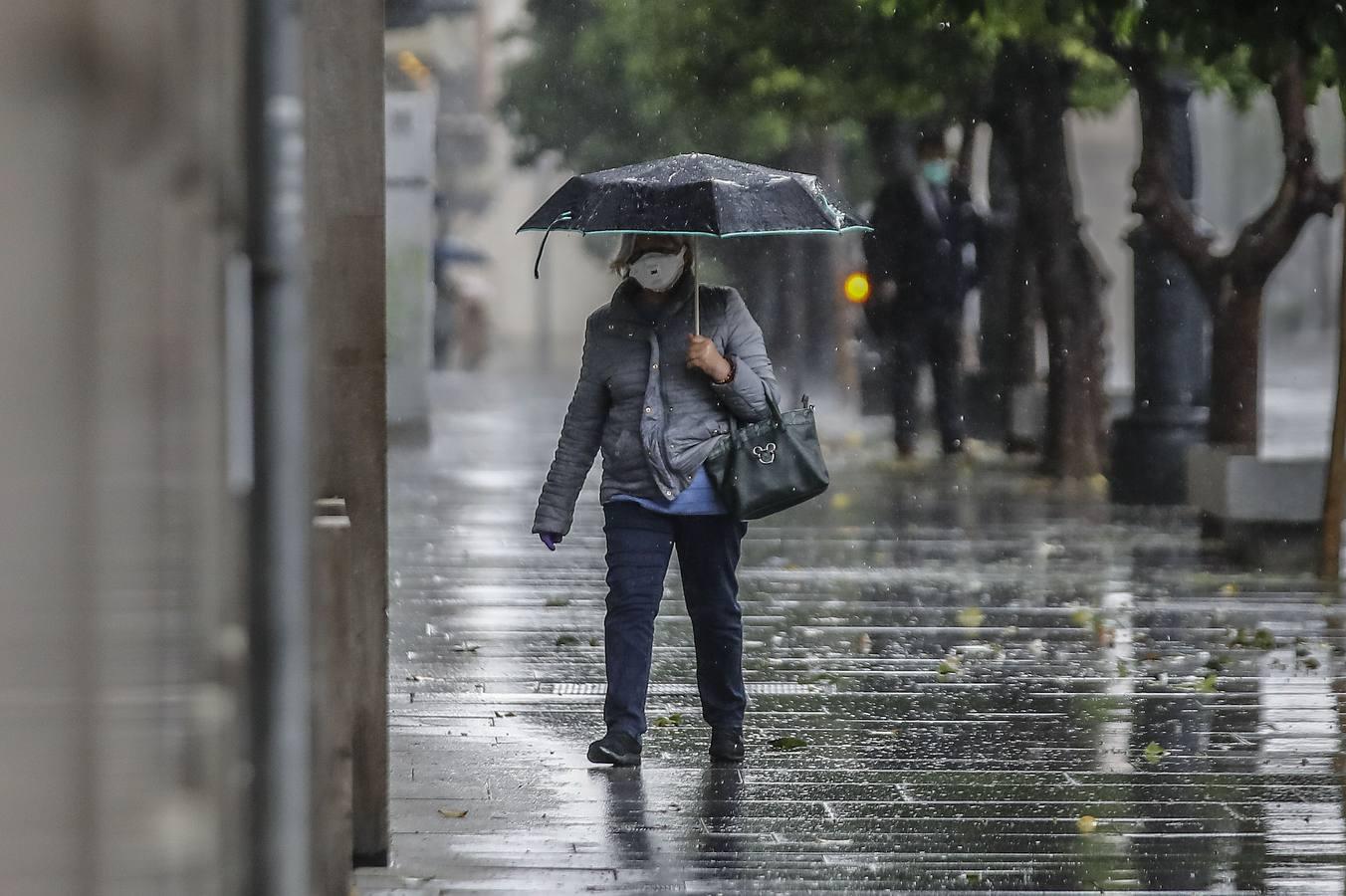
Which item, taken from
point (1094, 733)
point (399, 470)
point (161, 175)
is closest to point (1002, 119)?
point (399, 470)

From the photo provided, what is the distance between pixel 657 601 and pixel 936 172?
1196 centimetres

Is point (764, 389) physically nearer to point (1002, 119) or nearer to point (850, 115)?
point (1002, 119)

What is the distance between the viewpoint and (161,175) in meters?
2.04

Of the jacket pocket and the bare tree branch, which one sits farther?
the bare tree branch

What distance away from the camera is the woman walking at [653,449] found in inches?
247

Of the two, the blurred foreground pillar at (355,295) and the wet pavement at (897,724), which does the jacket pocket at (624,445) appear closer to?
the wet pavement at (897,724)

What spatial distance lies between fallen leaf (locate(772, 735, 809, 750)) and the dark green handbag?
2.44 ft

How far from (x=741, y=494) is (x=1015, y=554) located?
Result: 575 centimetres

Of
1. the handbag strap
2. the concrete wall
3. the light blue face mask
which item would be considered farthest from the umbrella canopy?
the concrete wall

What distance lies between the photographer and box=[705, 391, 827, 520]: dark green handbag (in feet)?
20.4

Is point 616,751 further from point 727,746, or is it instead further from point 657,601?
point 657,601

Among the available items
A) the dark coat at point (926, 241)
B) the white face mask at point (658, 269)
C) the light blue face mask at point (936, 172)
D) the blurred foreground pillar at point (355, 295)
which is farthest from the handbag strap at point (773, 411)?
the light blue face mask at point (936, 172)

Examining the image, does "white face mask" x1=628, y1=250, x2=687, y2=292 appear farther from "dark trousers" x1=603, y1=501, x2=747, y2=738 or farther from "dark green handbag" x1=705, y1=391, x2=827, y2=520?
"dark trousers" x1=603, y1=501, x2=747, y2=738

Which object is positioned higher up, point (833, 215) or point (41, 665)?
point (833, 215)
